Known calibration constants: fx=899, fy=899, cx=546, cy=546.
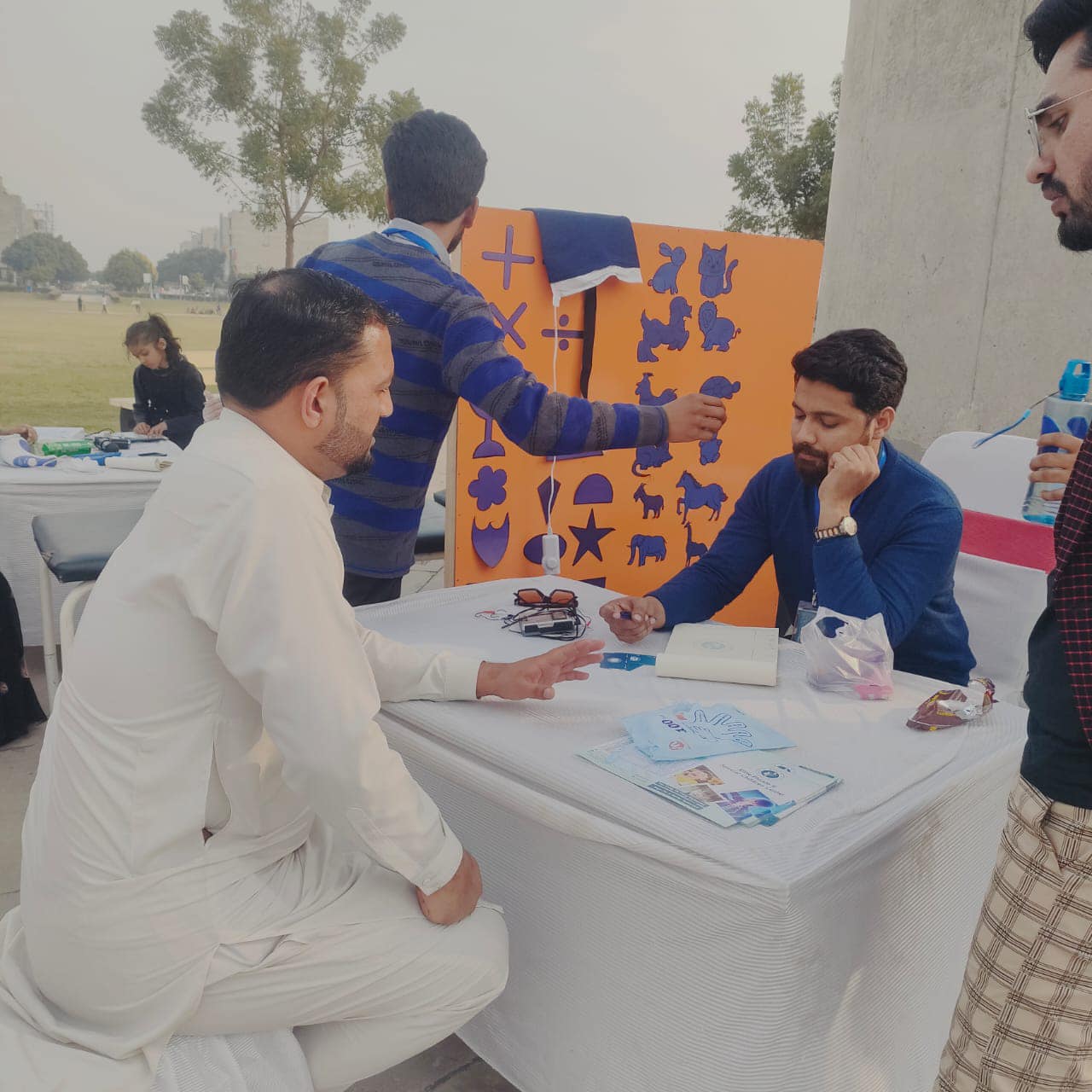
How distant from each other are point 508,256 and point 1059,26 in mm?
1960

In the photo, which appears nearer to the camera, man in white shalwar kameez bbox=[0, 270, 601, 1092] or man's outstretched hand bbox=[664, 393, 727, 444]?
man in white shalwar kameez bbox=[0, 270, 601, 1092]

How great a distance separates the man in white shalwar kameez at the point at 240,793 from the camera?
1.08 m

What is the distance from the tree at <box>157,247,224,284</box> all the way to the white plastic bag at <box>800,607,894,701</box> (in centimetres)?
955

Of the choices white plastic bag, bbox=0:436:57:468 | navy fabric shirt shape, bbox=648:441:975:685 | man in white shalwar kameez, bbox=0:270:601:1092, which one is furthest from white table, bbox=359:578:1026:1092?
white plastic bag, bbox=0:436:57:468

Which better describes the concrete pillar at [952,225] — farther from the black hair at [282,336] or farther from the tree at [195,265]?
the tree at [195,265]

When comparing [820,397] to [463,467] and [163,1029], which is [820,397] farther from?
[163,1029]

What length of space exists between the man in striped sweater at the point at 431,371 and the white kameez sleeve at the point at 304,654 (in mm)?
844

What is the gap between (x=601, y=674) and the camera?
5.35ft

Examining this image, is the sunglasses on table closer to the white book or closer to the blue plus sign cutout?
the white book

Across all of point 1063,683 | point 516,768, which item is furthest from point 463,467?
point 1063,683

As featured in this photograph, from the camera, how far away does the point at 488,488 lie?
2.84 m

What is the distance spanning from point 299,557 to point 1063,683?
34.0 inches

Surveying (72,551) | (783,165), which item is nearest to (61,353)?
(72,551)

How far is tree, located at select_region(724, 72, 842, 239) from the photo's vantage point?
20594 millimetres
